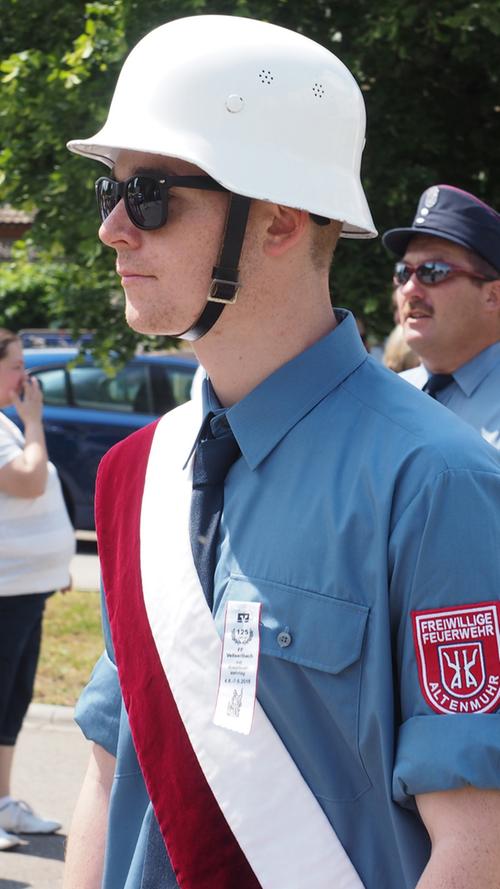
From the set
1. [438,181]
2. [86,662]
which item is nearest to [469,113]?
[438,181]

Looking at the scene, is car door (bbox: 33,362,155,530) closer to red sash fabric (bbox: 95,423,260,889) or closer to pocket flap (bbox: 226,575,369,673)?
red sash fabric (bbox: 95,423,260,889)

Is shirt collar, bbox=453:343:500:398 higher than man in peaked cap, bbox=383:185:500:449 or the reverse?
the reverse

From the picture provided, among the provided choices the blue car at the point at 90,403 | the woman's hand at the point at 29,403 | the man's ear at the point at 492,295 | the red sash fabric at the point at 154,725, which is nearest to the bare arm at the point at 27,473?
the woman's hand at the point at 29,403

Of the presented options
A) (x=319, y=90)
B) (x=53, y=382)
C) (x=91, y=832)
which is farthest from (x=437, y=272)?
(x=53, y=382)

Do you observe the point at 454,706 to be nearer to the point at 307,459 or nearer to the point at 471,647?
the point at 471,647

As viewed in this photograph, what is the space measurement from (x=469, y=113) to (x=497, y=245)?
14.0ft

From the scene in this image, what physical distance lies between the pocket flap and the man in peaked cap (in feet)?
8.22

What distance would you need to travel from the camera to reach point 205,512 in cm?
186

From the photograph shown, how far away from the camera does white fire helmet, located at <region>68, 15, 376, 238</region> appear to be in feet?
5.93

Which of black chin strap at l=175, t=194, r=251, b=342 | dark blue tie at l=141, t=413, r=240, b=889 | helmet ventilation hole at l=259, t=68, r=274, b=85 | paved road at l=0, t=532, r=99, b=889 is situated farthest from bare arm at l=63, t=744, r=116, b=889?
paved road at l=0, t=532, r=99, b=889

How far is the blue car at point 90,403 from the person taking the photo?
38.7ft

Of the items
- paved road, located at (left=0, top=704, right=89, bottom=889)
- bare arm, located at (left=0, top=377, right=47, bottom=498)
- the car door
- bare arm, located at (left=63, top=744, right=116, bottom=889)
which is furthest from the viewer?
the car door

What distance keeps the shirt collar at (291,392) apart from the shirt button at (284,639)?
9.9 inches

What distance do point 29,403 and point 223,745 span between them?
423 cm
